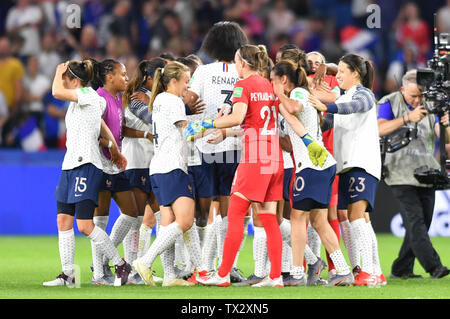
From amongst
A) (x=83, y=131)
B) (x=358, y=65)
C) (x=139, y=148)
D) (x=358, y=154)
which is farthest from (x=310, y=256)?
(x=83, y=131)

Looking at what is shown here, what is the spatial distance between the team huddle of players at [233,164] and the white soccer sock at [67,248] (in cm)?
1

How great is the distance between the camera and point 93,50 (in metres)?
16.5

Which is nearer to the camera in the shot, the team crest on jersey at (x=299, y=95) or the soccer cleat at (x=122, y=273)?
the team crest on jersey at (x=299, y=95)

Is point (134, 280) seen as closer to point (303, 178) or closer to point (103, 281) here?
point (103, 281)

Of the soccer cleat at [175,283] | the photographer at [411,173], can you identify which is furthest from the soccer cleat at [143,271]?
the photographer at [411,173]

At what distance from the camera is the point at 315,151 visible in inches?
318

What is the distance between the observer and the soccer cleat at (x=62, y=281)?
335 inches

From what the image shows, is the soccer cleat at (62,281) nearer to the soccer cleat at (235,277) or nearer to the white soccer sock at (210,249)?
the white soccer sock at (210,249)

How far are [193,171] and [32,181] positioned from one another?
263 inches

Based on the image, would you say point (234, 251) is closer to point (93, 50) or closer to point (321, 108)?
point (321, 108)

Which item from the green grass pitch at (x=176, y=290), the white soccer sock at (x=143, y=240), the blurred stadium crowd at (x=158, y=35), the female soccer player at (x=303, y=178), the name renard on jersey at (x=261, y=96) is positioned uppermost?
the blurred stadium crowd at (x=158, y=35)

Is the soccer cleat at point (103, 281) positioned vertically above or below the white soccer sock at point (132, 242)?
below

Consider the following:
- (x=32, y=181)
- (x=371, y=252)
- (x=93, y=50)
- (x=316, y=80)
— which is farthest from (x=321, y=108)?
(x=93, y=50)

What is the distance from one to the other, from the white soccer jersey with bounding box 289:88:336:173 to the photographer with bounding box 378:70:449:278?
62.3 inches
